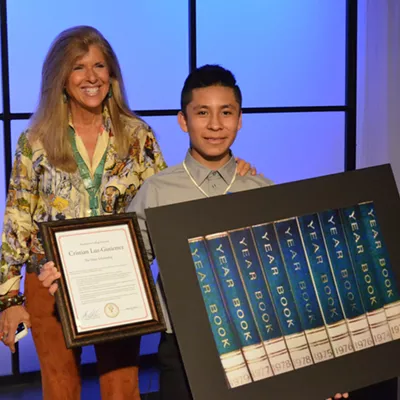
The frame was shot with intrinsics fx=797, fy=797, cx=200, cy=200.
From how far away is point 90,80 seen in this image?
2336 mm

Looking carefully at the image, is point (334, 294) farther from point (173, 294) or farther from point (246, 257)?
point (173, 294)

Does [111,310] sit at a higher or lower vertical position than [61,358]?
higher

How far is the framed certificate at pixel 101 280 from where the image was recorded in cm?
185

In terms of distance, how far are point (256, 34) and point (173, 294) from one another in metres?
2.85

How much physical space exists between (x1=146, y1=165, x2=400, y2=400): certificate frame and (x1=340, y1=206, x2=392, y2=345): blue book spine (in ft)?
0.10

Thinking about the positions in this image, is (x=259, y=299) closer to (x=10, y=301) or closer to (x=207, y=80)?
(x=207, y=80)

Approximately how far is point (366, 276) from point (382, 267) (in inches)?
2.2

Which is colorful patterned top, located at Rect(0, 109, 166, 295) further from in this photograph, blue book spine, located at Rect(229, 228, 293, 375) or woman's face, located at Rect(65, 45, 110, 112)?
blue book spine, located at Rect(229, 228, 293, 375)

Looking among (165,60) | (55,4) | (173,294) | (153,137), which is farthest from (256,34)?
(173,294)

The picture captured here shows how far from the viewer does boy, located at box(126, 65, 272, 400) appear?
2082 millimetres

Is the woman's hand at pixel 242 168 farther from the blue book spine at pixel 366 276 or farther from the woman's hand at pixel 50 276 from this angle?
the woman's hand at pixel 50 276

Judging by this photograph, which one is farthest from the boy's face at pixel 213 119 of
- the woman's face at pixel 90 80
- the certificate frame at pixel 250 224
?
the woman's face at pixel 90 80

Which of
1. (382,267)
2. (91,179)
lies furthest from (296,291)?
(91,179)

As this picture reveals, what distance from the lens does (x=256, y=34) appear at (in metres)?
4.34
